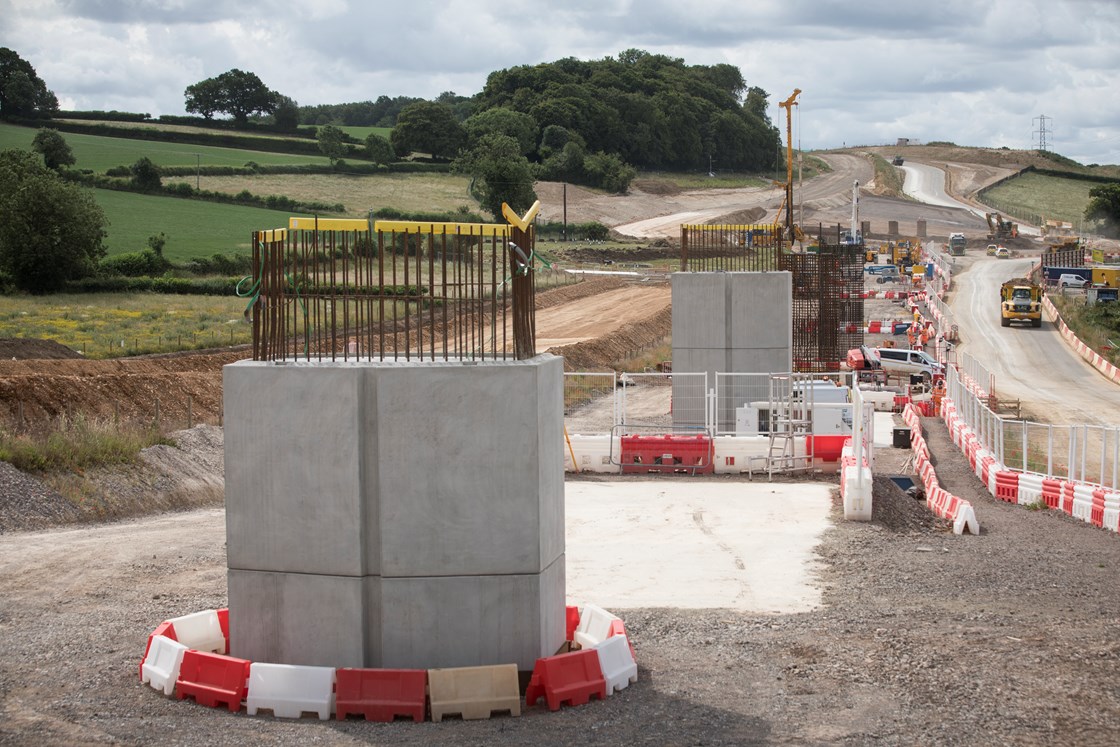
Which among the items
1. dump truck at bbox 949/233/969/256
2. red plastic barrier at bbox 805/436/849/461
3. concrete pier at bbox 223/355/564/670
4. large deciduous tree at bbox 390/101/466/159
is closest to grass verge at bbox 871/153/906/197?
dump truck at bbox 949/233/969/256

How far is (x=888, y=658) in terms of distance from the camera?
11.8 m

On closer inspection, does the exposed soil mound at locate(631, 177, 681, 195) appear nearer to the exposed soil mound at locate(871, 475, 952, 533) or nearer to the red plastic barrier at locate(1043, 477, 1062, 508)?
the red plastic barrier at locate(1043, 477, 1062, 508)

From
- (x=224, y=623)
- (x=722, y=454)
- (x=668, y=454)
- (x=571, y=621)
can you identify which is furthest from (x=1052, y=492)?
(x=224, y=623)

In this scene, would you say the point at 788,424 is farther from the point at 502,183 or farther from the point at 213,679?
the point at 502,183

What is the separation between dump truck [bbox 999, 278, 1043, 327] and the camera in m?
66.6

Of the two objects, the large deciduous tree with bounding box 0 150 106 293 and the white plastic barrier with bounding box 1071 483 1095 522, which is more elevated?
the large deciduous tree with bounding box 0 150 106 293

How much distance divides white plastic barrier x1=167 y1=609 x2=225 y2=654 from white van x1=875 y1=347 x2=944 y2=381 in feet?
132

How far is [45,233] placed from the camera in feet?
201

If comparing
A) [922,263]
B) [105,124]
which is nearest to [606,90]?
[105,124]

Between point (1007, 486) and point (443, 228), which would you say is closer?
point (443, 228)

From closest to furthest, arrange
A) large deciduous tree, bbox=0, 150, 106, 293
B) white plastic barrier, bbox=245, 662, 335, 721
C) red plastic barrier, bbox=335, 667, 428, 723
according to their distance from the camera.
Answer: red plastic barrier, bbox=335, 667, 428, 723 → white plastic barrier, bbox=245, 662, 335, 721 → large deciduous tree, bbox=0, 150, 106, 293

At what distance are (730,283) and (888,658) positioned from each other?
20.0 metres

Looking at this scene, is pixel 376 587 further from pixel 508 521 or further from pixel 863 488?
pixel 863 488

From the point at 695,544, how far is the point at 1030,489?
8.80 metres
